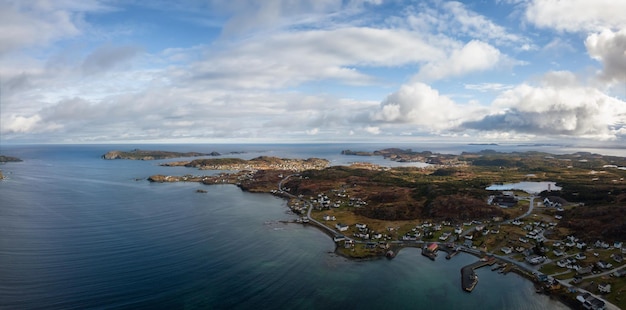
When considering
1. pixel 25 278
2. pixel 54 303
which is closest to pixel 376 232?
pixel 54 303

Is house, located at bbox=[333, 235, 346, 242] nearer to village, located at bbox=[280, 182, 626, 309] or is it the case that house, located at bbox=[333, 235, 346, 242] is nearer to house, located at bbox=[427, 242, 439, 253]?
village, located at bbox=[280, 182, 626, 309]

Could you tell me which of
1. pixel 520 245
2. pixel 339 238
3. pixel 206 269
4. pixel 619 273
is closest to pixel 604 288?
pixel 619 273

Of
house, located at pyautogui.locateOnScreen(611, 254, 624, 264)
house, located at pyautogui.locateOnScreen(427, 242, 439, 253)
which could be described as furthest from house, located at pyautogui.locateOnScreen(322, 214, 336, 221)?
house, located at pyautogui.locateOnScreen(611, 254, 624, 264)

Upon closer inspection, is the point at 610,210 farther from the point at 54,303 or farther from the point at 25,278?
the point at 25,278

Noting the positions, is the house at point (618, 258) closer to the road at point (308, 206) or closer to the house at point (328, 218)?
the road at point (308, 206)

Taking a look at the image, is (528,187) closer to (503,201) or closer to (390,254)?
(503,201)
